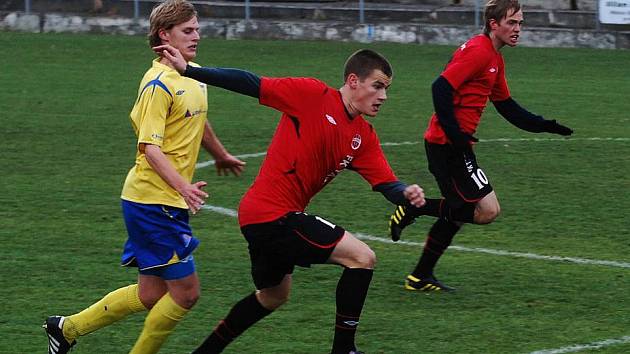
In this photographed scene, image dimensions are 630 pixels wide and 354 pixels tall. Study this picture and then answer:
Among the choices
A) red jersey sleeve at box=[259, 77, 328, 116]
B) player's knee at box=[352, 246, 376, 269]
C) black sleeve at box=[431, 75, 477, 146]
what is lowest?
player's knee at box=[352, 246, 376, 269]

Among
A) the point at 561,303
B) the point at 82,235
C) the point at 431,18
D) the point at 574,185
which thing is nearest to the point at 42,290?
the point at 82,235

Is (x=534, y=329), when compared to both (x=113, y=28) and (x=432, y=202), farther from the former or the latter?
(x=113, y=28)

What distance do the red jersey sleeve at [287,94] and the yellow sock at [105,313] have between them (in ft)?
3.77

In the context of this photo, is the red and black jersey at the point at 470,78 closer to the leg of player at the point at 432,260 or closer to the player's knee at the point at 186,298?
the leg of player at the point at 432,260

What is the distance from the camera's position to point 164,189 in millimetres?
6238

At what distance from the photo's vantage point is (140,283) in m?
6.43

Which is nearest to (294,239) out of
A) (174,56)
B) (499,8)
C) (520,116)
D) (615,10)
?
(174,56)

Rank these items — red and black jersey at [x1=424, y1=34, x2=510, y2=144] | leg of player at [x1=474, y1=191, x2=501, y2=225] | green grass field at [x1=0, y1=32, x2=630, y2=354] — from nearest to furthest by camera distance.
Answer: green grass field at [x1=0, y1=32, x2=630, y2=354], red and black jersey at [x1=424, y1=34, x2=510, y2=144], leg of player at [x1=474, y1=191, x2=501, y2=225]

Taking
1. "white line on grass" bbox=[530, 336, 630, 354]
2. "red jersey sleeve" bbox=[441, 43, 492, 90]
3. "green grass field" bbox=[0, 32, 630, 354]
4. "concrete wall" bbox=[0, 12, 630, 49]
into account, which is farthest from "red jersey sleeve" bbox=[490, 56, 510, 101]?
"concrete wall" bbox=[0, 12, 630, 49]

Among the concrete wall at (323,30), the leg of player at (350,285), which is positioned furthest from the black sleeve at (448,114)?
the concrete wall at (323,30)

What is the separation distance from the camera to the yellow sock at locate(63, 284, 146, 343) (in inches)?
255

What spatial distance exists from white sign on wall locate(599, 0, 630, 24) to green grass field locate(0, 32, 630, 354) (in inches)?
131

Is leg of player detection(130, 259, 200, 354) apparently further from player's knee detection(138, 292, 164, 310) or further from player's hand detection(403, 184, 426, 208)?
player's hand detection(403, 184, 426, 208)

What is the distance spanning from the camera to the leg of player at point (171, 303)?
6.19m
